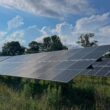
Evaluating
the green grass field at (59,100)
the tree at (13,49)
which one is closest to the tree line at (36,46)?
the tree at (13,49)

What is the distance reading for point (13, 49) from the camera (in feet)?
210

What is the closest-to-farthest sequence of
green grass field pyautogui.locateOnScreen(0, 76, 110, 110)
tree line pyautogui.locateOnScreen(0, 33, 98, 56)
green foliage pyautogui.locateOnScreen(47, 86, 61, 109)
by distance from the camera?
green grass field pyautogui.locateOnScreen(0, 76, 110, 110) < green foliage pyautogui.locateOnScreen(47, 86, 61, 109) < tree line pyautogui.locateOnScreen(0, 33, 98, 56)

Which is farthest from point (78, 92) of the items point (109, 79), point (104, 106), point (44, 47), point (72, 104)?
point (44, 47)

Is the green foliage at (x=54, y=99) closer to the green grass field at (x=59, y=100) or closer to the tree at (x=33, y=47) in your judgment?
the green grass field at (x=59, y=100)

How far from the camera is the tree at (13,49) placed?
64000mm

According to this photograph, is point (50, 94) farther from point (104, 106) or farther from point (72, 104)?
point (104, 106)

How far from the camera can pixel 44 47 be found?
203 feet

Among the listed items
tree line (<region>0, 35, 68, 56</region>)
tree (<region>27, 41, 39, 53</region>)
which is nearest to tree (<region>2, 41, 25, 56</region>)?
tree line (<region>0, 35, 68, 56</region>)

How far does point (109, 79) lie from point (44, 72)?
395 inches

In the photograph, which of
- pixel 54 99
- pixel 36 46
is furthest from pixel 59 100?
pixel 36 46

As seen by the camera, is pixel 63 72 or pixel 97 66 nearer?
pixel 63 72

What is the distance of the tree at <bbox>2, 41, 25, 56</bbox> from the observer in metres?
64.0

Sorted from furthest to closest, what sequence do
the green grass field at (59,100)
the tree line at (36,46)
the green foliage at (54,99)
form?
the tree line at (36,46)
the green foliage at (54,99)
the green grass field at (59,100)

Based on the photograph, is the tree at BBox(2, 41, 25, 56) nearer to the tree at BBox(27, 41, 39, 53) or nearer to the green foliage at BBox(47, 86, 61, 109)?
the tree at BBox(27, 41, 39, 53)
